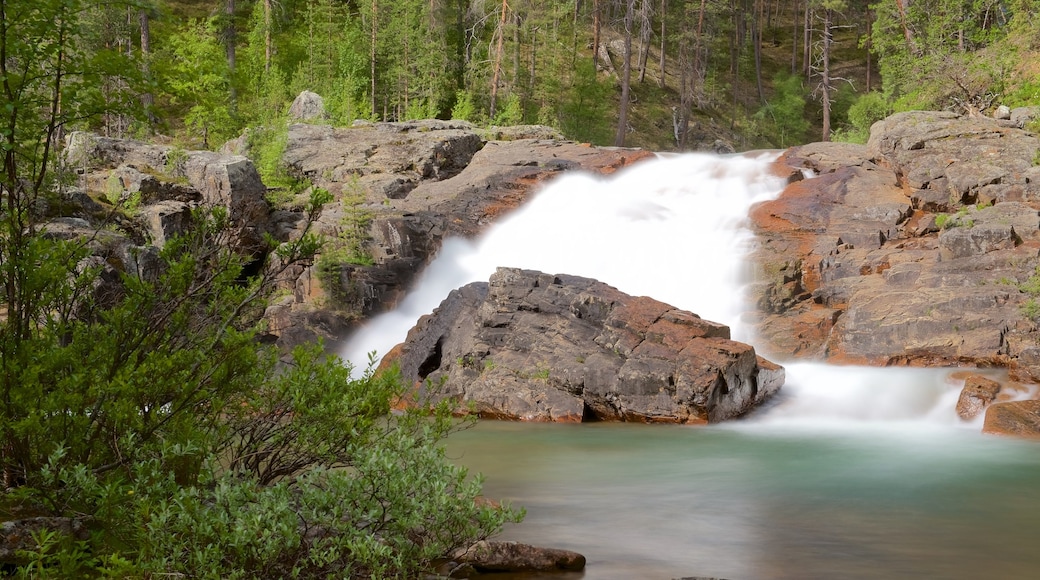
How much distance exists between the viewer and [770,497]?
32.9 feet

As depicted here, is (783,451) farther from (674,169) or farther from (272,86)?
(272,86)

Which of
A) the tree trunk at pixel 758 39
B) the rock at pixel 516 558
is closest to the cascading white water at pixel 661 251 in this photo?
the rock at pixel 516 558

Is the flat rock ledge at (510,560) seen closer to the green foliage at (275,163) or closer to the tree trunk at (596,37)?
the green foliage at (275,163)

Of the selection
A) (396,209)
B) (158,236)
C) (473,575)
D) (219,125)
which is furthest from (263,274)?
(219,125)

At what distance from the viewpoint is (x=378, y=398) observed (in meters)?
5.54

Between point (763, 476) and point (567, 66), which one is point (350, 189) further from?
point (567, 66)

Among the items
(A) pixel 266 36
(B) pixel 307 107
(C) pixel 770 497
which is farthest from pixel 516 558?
(A) pixel 266 36

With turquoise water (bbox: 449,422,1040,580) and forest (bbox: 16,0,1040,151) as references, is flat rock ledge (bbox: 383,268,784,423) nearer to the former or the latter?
turquoise water (bbox: 449,422,1040,580)

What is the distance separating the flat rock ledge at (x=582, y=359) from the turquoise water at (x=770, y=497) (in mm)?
691

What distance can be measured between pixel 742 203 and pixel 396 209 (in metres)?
10.5

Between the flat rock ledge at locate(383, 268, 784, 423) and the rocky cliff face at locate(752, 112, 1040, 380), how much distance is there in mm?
3149

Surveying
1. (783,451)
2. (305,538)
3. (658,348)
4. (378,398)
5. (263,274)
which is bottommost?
(783,451)

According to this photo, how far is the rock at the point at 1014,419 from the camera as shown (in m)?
13.5

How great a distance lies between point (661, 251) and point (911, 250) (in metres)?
6.56
